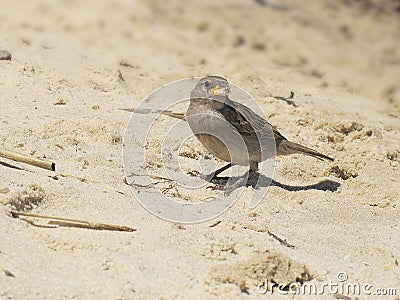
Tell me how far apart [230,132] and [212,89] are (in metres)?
0.50

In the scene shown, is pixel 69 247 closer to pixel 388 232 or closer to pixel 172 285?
pixel 172 285

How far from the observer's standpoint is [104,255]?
3.51m

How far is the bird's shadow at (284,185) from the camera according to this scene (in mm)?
5148

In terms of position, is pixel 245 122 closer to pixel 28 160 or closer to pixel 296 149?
pixel 296 149

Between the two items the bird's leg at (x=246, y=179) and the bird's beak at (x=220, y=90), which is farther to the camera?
the bird's beak at (x=220, y=90)

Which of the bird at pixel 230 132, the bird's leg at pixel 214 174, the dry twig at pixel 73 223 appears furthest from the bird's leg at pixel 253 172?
the dry twig at pixel 73 223

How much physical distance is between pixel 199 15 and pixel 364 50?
2.87m

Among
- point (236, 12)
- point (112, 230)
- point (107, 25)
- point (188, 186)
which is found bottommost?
point (112, 230)

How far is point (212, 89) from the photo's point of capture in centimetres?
553

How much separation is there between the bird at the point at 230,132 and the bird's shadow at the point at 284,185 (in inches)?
2.9

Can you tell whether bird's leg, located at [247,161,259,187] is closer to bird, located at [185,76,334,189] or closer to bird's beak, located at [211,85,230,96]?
bird, located at [185,76,334,189]

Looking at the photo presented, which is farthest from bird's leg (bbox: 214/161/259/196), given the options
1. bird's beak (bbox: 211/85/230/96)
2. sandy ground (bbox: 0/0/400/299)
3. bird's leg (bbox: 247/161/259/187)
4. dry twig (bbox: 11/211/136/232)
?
dry twig (bbox: 11/211/136/232)

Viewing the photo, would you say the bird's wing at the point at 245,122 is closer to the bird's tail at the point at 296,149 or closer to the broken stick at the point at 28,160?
the bird's tail at the point at 296,149

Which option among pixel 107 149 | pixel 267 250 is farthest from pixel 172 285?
pixel 107 149
